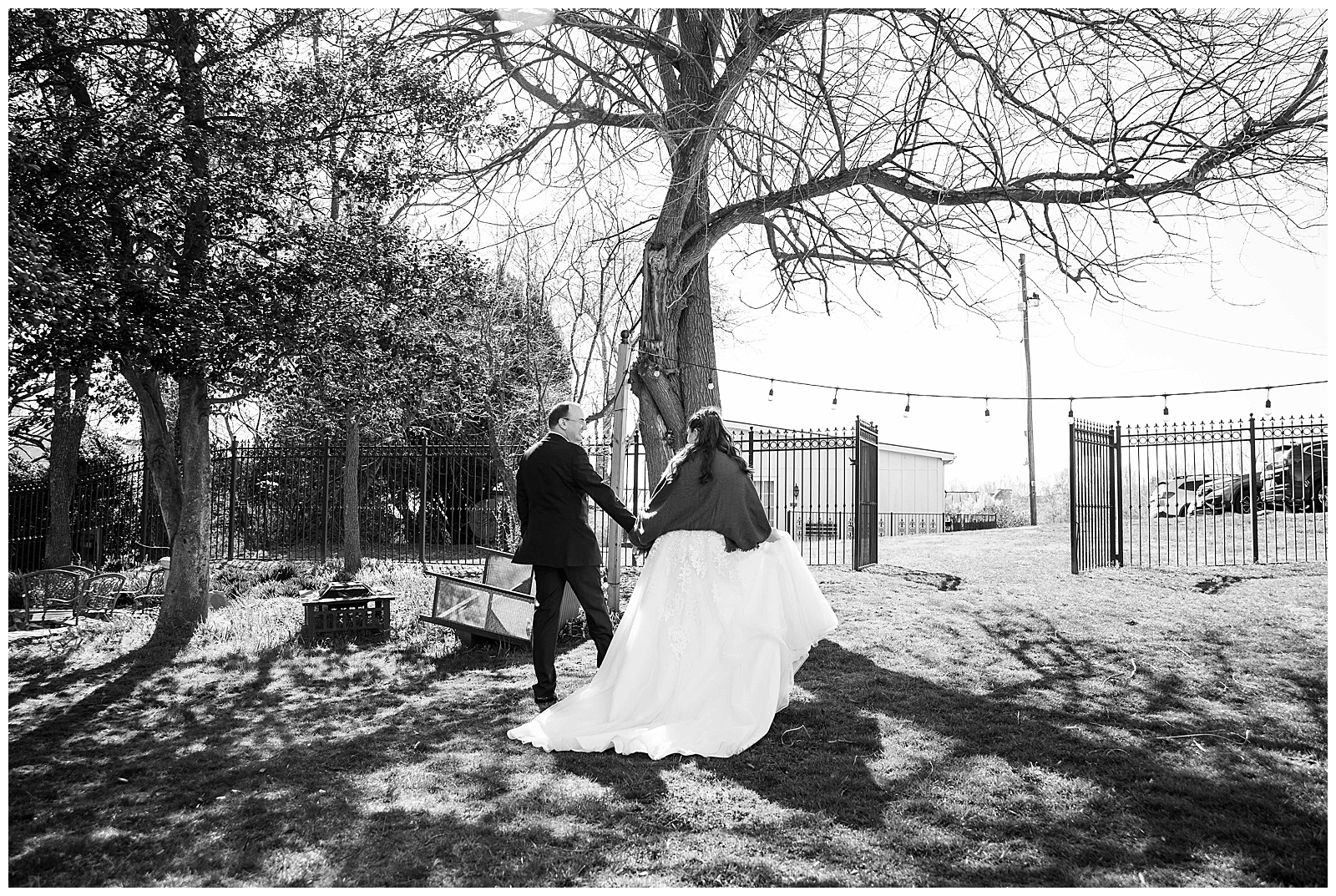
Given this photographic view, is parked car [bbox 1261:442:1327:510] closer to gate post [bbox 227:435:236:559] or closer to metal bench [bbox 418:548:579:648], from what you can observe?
metal bench [bbox 418:548:579:648]

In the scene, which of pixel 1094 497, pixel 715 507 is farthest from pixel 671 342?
pixel 1094 497

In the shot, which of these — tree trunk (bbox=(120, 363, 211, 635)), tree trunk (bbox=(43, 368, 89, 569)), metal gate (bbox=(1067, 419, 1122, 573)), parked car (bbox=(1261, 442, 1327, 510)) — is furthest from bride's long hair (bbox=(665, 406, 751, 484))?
parked car (bbox=(1261, 442, 1327, 510))

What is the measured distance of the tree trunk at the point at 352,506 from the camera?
503 inches

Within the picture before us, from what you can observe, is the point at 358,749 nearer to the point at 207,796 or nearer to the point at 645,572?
the point at 207,796

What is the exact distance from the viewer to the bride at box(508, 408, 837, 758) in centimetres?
471

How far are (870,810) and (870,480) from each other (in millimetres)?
9868

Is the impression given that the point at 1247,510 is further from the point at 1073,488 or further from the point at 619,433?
the point at 619,433

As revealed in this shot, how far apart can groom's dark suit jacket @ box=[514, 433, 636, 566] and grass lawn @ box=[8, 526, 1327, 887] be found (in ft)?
3.45

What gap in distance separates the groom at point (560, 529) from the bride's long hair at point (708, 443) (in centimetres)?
58

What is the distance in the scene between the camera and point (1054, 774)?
4027 millimetres

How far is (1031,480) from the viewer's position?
23.4 m

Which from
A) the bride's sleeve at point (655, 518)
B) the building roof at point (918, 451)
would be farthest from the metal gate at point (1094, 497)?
the building roof at point (918, 451)

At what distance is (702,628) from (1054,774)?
200 cm

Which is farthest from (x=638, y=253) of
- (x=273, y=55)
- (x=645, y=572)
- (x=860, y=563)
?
(x=645, y=572)
